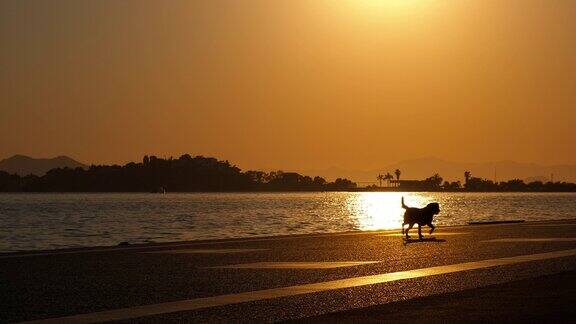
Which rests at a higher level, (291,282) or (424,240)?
(424,240)

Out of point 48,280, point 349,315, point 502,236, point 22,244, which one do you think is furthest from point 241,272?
point 22,244

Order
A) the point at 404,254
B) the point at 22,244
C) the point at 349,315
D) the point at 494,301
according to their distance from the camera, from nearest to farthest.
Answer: the point at 349,315
the point at 494,301
the point at 404,254
the point at 22,244

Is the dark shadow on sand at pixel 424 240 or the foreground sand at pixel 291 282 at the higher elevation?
the dark shadow on sand at pixel 424 240

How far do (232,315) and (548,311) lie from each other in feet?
12.8

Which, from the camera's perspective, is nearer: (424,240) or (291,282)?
→ (291,282)

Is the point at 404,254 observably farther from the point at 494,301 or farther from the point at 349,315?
the point at 349,315

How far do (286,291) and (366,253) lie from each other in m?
9.16

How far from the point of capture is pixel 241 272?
67.6 ft

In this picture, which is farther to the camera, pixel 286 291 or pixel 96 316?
pixel 286 291

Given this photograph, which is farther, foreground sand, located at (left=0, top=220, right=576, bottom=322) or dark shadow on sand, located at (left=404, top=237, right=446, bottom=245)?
dark shadow on sand, located at (left=404, top=237, right=446, bottom=245)

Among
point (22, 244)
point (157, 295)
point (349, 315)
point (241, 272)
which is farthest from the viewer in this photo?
point (22, 244)

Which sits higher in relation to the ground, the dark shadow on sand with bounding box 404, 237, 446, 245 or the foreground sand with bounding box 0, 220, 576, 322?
the dark shadow on sand with bounding box 404, 237, 446, 245

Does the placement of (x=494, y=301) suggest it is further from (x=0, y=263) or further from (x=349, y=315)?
(x=0, y=263)

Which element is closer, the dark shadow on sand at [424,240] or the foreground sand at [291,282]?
the foreground sand at [291,282]
